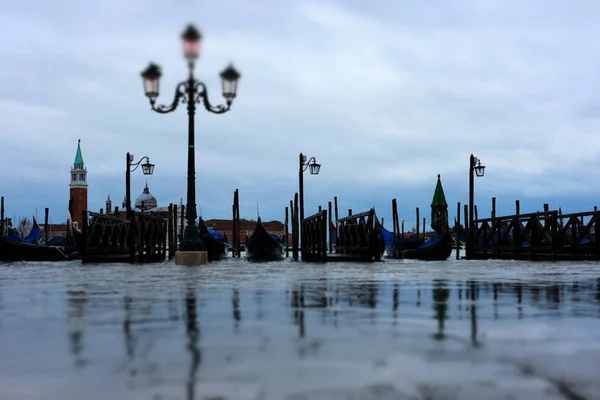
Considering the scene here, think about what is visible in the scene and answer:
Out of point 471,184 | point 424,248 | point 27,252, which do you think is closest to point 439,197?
point 424,248

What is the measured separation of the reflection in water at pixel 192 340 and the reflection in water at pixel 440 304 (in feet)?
4.64

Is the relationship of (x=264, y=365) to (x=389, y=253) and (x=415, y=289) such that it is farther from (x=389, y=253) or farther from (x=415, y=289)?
(x=389, y=253)

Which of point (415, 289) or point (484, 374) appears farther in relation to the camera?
point (415, 289)

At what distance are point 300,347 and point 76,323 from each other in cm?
185

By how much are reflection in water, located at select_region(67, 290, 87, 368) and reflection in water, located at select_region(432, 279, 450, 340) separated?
6.57 ft

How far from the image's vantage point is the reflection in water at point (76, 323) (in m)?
3.53

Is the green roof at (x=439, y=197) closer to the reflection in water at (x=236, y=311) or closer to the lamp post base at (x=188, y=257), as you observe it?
the lamp post base at (x=188, y=257)

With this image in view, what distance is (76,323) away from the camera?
15.7 feet

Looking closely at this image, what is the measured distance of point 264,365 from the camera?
327 centimetres

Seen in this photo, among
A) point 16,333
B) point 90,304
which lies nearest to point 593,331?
point 16,333

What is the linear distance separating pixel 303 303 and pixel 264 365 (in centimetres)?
299

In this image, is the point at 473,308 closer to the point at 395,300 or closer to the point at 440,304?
the point at 440,304

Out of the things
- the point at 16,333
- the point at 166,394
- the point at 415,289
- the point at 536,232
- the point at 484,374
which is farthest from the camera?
the point at 536,232

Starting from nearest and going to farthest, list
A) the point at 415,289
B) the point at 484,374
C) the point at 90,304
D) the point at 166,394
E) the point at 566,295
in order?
the point at 166,394 < the point at 484,374 < the point at 90,304 < the point at 566,295 < the point at 415,289
